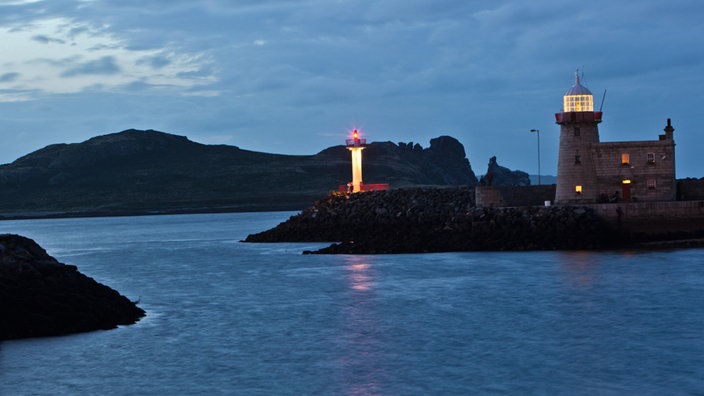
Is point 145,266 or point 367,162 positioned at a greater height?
point 367,162

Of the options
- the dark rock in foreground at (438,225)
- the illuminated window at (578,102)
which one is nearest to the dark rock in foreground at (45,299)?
the dark rock in foreground at (438,225)

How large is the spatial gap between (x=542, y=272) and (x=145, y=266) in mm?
19200

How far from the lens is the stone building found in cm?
4234

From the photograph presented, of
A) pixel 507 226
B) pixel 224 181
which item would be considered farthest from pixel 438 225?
pixel 224 181

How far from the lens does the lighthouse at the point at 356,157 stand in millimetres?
59719

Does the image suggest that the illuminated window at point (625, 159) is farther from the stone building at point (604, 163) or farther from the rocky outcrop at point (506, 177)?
the rocky outcrop at point (506, 177)

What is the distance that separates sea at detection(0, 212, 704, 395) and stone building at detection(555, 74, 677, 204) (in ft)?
12.1

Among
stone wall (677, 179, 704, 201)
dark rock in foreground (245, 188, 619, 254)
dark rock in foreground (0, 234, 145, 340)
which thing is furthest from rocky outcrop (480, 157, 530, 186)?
dark rock in foreground (0, 234, 145, 340)

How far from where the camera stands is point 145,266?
151 ft

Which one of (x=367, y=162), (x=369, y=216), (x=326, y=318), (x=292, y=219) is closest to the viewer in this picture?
(x=326, y=318)

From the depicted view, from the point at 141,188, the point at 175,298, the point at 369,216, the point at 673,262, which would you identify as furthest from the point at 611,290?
the point at 141,188

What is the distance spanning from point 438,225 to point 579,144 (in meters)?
7.12

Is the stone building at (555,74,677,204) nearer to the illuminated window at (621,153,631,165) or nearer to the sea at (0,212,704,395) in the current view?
the illuminated window at (621,153,631,165)

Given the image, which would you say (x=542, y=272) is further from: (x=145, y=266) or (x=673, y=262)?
(x=145, y=266)
